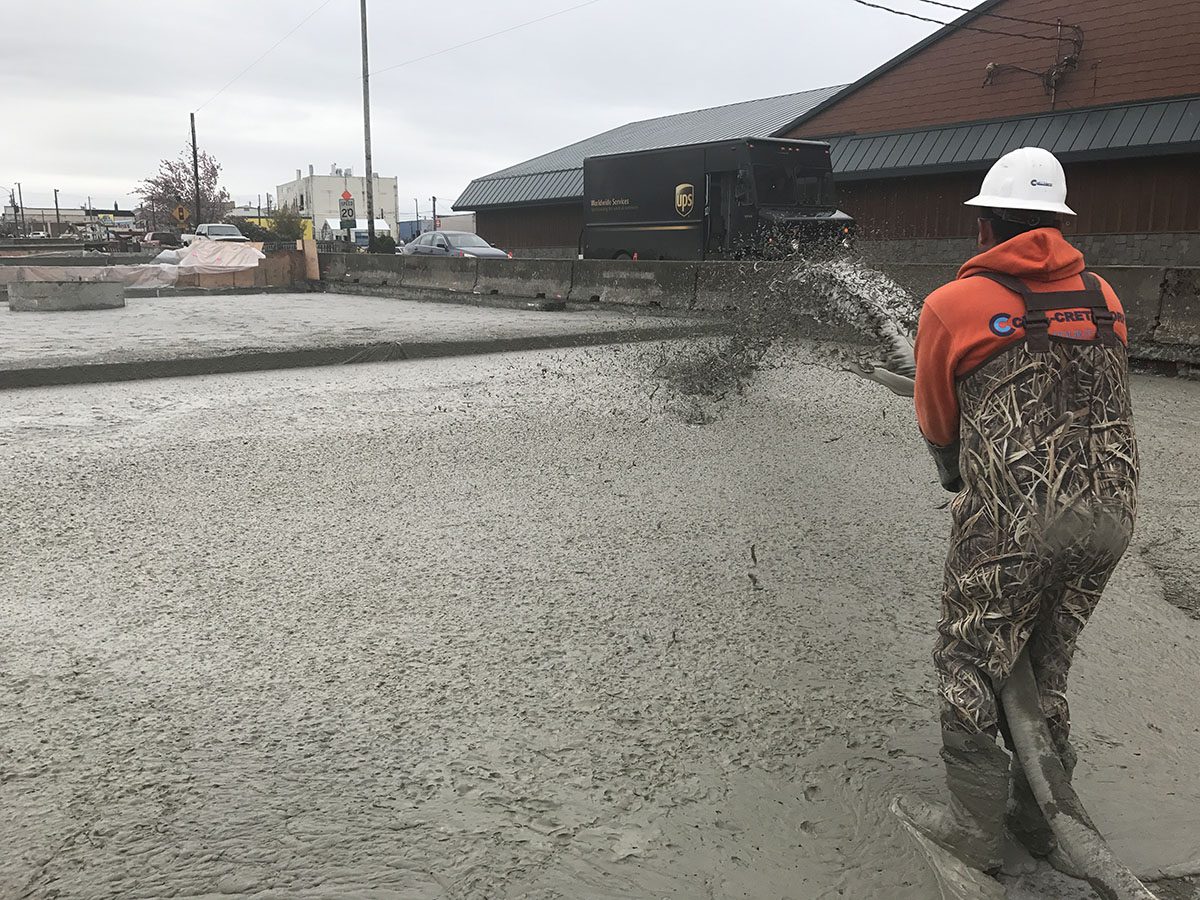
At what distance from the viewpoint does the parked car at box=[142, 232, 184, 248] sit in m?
54.8

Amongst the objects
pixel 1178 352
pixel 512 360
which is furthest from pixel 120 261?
pixel 1178 352

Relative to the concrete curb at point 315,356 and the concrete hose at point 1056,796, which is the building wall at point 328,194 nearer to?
the concrete curb at point 315,356

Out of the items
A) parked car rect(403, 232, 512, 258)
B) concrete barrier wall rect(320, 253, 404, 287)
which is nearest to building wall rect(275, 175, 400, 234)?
parked car rect(403, 232, 512, 258)

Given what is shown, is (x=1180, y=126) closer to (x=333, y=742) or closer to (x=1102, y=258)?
(x=1102, y=258)

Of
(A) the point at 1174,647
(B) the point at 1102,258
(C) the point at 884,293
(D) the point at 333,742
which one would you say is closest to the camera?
(D) the point at 333,742

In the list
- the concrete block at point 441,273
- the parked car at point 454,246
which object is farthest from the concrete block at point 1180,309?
the parked car at point 454,246

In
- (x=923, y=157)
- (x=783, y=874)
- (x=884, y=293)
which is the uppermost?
(x=923, y=157)

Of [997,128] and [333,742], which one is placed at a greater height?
[997,128]

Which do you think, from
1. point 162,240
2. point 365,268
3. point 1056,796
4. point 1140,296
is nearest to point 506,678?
point 1056,796

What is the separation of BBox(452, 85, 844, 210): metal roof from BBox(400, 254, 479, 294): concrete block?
49.6 ft

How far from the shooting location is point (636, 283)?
1641 centimetres

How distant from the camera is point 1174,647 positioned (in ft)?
12.4

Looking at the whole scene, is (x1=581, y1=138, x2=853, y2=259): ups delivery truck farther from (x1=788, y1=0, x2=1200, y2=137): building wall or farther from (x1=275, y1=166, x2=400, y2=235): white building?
(x1=275, y1=166, x2=400, y2=235): white building

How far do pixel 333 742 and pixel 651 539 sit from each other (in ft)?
7.28
